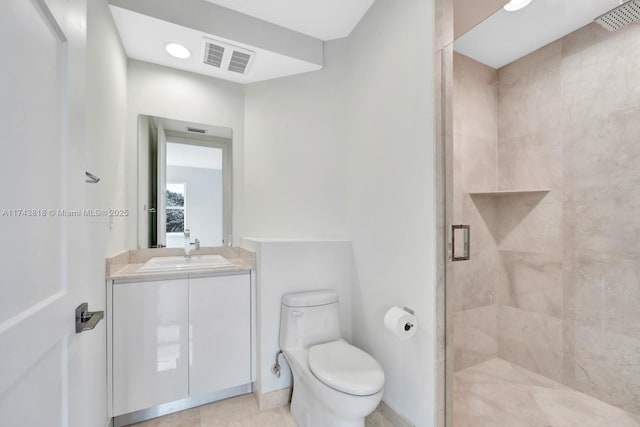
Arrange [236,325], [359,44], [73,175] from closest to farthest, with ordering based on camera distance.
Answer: [73,175], [236,325], [359,44]

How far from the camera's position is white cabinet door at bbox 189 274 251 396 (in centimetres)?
172

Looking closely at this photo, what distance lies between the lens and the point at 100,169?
143cm

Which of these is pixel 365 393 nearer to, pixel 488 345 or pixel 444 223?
pixel 444 223

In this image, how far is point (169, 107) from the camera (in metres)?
2.14

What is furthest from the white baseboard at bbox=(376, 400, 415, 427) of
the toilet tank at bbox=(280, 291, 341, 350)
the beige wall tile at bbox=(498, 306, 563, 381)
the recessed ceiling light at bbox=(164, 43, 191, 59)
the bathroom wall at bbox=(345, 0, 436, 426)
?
the recessed ceiling light at bbox=(164, 43, 191, 59)

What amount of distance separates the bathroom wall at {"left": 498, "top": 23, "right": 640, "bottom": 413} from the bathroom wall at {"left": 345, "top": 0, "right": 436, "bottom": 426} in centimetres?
107

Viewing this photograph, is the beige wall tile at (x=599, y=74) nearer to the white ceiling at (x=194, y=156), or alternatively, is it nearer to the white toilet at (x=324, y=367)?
the white toilet at (x=324, y=367)

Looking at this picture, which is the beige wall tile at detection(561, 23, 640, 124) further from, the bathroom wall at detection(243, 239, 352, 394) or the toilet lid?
the toilet lid

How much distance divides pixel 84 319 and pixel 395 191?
56.4 inches

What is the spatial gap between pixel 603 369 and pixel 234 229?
2.65 meters

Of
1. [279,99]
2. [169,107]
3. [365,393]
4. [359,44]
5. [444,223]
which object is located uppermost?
[359,44]

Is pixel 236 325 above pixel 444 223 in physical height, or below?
below

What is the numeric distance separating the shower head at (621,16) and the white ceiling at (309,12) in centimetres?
123

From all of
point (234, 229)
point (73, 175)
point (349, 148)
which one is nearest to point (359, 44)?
point (349, 148)
